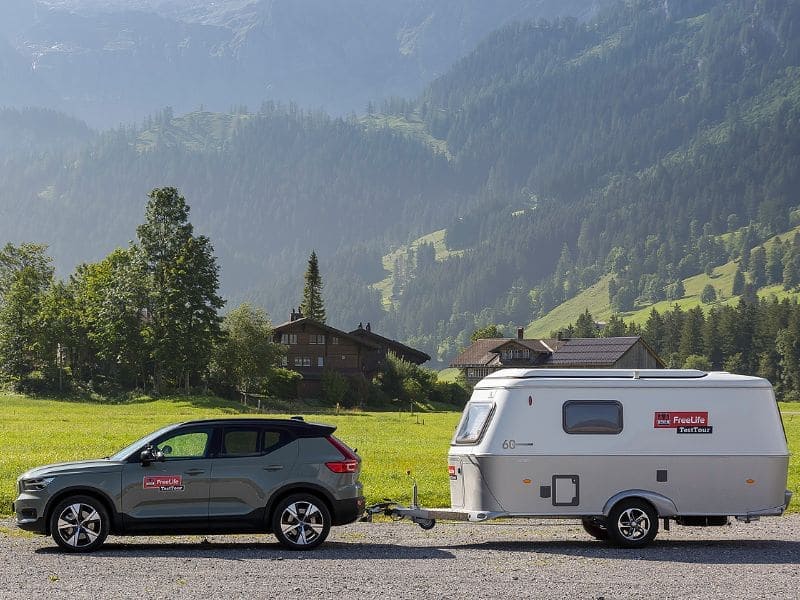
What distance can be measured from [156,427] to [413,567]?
44.1 metres

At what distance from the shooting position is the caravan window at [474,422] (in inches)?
822

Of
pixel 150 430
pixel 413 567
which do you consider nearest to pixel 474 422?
pixel 413 567

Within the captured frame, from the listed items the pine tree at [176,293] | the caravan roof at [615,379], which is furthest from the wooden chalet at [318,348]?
the caravan roof at [615,379]

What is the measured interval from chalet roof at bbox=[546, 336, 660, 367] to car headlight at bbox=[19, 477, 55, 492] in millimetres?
134919

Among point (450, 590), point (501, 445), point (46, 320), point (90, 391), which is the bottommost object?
point (450, 590)

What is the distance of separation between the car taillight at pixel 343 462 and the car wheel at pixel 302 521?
622mm

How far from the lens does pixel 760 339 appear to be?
194 metres

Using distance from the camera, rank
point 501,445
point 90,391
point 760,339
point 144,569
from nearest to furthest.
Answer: point 144,569
point 501,445
point 90,391
point 760,339

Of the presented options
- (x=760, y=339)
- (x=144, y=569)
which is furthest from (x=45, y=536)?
(x=760, y=339)

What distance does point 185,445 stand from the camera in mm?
19734

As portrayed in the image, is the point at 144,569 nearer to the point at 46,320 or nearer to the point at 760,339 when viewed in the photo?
the point at 46,320

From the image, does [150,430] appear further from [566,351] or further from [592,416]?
[566,351]

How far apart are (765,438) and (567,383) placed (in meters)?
3.79

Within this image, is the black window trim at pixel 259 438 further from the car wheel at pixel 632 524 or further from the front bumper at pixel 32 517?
the car wheel at pixel 632 524
